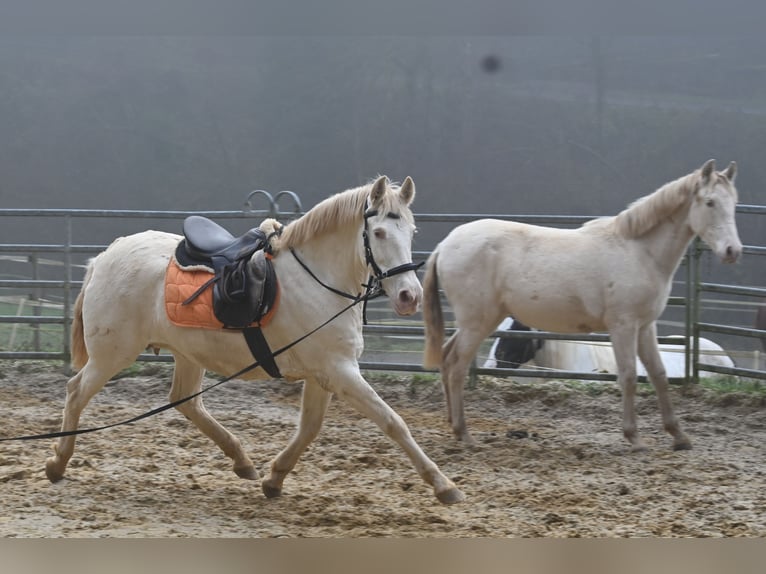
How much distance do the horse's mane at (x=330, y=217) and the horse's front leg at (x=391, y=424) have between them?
2.06 feet

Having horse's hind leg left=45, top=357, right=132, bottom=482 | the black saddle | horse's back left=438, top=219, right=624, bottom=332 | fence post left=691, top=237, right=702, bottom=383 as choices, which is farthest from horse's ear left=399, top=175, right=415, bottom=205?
fence post left=691, top=237, right=702, bottom=383

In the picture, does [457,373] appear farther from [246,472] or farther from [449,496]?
[449,496]

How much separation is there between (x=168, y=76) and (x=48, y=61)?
5.64ft

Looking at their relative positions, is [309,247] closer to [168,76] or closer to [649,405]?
[649,405]

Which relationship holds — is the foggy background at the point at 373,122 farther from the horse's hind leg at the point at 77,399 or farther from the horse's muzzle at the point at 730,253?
the horse's hind leg at the point at 77,399

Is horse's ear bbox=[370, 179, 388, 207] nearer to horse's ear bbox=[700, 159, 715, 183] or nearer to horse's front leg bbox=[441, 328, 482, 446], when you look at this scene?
horse's front leg bbox=[441, 328, 482, 446]

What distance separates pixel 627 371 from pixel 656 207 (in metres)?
1.03

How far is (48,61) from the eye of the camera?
6492 mm

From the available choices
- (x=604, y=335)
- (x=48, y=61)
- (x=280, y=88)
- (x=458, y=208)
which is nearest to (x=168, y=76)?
(x=280, y=88)

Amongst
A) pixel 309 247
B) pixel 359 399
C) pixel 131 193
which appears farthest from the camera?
pixel 131 193

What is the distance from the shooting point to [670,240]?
222 inches

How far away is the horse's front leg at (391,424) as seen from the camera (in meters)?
3.74

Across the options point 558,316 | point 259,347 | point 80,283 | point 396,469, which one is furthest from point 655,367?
point 80,283

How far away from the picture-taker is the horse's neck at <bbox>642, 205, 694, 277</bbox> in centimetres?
564
